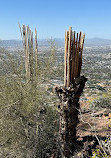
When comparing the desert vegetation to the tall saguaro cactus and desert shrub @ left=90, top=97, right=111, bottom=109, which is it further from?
desert shrub @ left=90, top=97, right=111, bottom=109

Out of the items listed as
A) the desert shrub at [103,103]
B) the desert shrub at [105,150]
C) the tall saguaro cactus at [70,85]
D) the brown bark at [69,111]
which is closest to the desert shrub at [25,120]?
the brown bark at [69,111]

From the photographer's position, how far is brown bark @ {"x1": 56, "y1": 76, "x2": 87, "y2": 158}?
4.31 m

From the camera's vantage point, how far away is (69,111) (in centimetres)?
438

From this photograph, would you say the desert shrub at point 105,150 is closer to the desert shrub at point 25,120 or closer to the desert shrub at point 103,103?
the desert shrub at point 25,120

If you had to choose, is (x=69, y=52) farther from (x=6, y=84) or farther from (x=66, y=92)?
(x=6, y=84)

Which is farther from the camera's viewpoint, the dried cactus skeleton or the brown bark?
the dried cactus skeleton

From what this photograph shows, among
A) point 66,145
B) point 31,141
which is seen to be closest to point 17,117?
point 31,141

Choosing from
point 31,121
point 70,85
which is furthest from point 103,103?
point 70,85

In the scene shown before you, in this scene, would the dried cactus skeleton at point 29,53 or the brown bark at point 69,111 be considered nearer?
the brown bark at point 69,111

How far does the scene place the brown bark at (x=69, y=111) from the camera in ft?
14.1

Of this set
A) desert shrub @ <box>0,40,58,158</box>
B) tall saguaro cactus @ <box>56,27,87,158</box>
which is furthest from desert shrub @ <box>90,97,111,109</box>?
tall saguaro cactus @ <box>56,27,87,158</box>

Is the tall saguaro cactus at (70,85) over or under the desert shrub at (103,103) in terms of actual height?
over

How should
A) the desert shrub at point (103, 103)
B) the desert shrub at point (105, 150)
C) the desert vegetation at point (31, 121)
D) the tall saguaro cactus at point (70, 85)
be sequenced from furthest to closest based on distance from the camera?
the desert shrub at point (103, 103), the desert vegetation at point (31, 121), the tall saguaro cactus at point (70, 85), the desert shrub at point (105, 150)

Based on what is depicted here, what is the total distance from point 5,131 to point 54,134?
1464 millimetres
